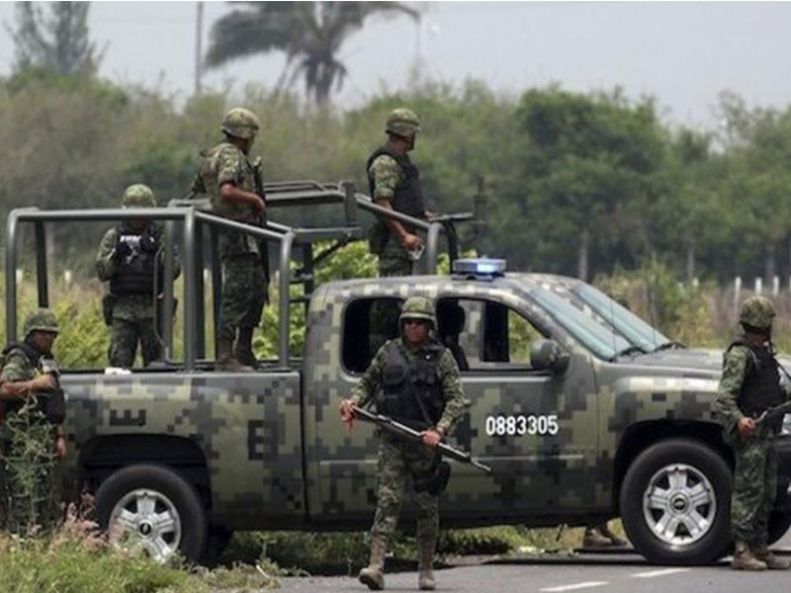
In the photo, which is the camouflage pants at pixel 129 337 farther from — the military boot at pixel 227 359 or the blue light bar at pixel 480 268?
the blue light bar at pixel 480 268

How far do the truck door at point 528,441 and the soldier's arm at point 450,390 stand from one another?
797 millimetres

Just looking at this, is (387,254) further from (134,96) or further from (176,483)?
(134,96)

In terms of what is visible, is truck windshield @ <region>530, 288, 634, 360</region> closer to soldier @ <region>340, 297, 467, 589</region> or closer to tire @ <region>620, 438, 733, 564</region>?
tire @ <region>620, 438, 733, 564</region>

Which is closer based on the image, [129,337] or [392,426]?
[392,426]

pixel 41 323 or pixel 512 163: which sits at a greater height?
pixel 512 163

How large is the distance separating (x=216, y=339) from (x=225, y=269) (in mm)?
421

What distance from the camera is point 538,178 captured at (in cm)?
6191

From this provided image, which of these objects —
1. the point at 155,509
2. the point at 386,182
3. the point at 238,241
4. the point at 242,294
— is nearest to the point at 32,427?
the point at 155,509

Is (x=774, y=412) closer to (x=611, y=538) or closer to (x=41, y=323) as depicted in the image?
(x=611, y=538)

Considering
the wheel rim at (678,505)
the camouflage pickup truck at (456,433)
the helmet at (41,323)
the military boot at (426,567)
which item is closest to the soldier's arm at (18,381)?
the helmet at (41,323)

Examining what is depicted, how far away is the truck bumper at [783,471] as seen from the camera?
620 inches

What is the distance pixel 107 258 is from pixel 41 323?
1.54 meters

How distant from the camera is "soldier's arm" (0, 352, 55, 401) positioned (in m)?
15.7

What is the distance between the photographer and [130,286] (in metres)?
17.5
